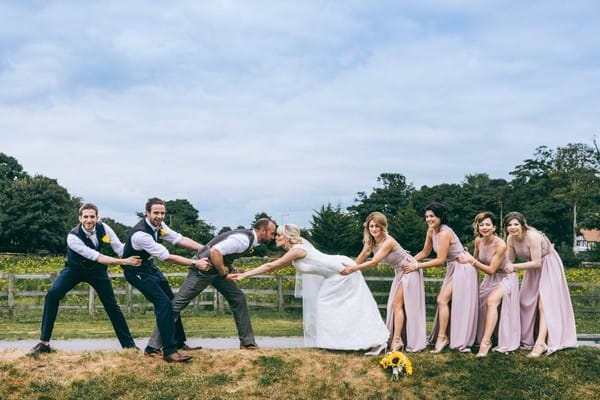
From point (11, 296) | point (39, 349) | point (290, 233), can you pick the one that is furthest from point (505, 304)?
point (11, 296)

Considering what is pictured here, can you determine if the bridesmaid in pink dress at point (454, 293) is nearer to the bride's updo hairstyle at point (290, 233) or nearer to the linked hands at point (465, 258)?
the linked hands at point (465, 258)

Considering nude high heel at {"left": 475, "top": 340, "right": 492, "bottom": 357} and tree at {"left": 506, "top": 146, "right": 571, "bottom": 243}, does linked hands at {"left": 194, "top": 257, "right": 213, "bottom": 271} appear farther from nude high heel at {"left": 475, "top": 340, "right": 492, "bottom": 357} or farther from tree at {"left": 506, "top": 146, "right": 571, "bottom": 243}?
tree at {"left": 506, "top": 146, "right": 571, "bottom": 243}

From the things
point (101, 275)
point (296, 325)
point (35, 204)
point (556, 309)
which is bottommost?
point (296, 325)

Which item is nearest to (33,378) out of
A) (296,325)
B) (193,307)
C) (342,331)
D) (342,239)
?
(342,331)

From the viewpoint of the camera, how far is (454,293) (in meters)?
10.7

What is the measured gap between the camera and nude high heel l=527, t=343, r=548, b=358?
10279 mm

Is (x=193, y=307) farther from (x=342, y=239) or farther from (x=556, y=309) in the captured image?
(x=342, y=239)

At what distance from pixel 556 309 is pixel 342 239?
146 ft

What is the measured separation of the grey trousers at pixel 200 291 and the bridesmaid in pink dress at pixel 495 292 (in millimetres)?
3499

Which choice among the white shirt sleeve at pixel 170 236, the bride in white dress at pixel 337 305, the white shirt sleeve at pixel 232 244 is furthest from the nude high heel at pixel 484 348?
the white shirt sleeve at pixel 170 236

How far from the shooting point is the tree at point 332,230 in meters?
55.0

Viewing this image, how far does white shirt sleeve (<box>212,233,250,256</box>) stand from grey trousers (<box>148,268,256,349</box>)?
479 millimetres

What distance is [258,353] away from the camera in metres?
10.2

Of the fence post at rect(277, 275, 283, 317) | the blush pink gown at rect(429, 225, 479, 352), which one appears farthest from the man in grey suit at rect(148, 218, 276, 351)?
the fence post at rect(277, 275, 283, 317)
